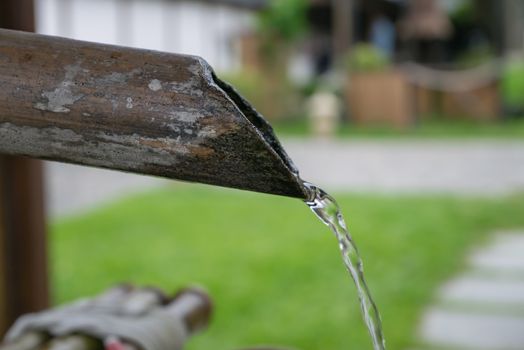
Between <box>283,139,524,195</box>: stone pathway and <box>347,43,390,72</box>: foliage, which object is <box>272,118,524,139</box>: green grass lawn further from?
<box>347,43,390,72</box>: foliage

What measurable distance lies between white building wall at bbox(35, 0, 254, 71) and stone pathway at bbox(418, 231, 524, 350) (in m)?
7.69

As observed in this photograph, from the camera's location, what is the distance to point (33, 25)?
2504mm

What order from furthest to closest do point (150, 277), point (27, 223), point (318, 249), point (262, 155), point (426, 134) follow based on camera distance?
point (426, 134) < point (318, 249) < point (150, 277) < point (27, 223) < point (262, 155)

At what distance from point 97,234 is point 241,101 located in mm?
5004

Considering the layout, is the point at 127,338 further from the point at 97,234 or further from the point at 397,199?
the point at 397,199

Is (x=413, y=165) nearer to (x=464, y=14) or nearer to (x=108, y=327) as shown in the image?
(x=108, y=327)

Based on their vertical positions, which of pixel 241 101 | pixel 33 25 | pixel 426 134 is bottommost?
pixel 426 134

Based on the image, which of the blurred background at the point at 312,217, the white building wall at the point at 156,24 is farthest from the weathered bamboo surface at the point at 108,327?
the white building wall at the point at 156,24

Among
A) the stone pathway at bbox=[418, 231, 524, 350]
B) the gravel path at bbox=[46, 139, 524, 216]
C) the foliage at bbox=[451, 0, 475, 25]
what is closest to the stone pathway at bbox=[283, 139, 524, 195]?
the gravel path at bbox=[46, 139, 524, 216]

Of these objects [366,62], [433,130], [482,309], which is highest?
[482,309]

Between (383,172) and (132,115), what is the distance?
27.0 ft

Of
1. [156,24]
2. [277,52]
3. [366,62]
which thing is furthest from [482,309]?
[277,52]

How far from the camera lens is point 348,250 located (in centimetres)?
139

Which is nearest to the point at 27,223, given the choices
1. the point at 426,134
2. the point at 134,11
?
the point at 426,134
